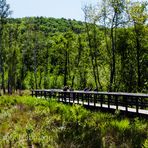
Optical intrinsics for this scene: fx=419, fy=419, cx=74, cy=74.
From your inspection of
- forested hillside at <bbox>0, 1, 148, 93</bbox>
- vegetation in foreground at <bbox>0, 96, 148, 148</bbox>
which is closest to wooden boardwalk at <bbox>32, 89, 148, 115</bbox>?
vegetation in foreground at <bbox>0, 96, 148, 148</bbox>

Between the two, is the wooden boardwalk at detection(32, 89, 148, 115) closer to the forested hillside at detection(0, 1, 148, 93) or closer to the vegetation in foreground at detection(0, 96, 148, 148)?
the vegetation in foreground at detection(0, 96, 148, 148)

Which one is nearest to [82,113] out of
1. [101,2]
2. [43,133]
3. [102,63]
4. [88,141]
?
[43,133]

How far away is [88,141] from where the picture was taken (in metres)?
15.3

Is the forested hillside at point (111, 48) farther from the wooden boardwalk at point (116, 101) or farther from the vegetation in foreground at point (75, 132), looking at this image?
the vegetation in foreground at point (75, 132)

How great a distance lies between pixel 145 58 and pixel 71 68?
32260 mm

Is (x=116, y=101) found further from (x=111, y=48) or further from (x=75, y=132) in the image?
(x=111, y=48)

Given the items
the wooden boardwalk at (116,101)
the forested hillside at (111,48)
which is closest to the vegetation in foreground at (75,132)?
the wooden boardwalk at (116,101)

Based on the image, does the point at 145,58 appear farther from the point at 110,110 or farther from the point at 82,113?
the point at 82,113

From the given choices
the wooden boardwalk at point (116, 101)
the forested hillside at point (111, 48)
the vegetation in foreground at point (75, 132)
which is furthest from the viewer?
the forested hillside at point (111, 48)

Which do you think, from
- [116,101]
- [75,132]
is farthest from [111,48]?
[75,132]

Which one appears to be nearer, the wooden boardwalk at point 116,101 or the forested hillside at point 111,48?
the wooden boardwalk at point 116,101

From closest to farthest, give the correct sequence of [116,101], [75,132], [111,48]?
[75,132]
[116,101]
[111,48]

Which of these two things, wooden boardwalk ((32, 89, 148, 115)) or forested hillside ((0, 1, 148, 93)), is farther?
forested hillside ((0, 1, 148, 93))

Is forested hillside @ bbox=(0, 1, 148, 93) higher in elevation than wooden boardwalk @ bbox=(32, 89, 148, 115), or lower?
higher
